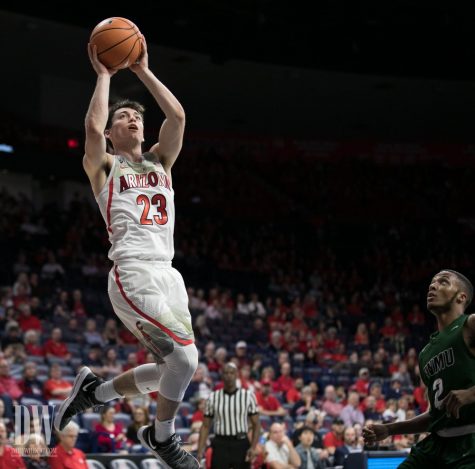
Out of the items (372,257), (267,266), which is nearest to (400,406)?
(267,266)

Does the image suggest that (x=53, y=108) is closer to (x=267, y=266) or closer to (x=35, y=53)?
(x=35, y=53)

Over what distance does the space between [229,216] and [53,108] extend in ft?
18.7

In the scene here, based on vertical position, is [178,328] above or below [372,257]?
below

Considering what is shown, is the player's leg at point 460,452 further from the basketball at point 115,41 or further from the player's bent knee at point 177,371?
the basketball at point 115,41

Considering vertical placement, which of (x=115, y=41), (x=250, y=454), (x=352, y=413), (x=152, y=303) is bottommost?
(x=250, y=454)

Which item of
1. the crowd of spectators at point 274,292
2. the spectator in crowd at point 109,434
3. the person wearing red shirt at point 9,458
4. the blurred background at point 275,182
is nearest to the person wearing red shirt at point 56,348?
the crowd of spectators at point 274,292

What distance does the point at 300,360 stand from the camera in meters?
16.8

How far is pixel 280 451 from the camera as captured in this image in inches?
443

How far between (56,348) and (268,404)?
11.1 ft

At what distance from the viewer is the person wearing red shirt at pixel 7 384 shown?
11.5 meters

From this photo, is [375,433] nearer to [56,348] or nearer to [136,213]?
[136,213]

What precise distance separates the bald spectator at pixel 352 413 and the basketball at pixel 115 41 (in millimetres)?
9243

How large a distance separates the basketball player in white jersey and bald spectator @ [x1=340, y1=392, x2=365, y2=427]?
8.51m

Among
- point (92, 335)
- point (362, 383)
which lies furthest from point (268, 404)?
point (92, 335)
